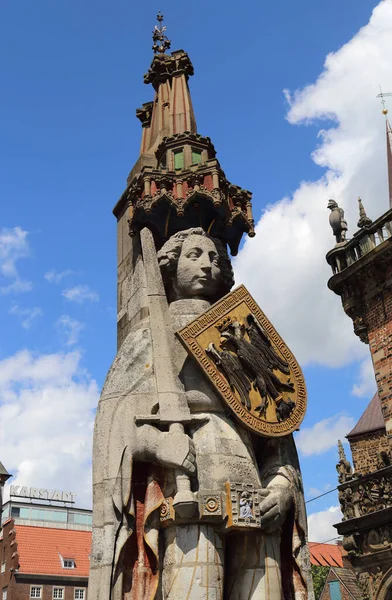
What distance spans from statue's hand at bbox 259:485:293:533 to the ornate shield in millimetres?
519

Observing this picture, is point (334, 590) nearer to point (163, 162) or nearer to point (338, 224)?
point (338, 224)

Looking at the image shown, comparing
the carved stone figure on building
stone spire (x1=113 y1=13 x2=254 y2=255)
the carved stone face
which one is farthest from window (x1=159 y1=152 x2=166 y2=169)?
the carved stone figure on building

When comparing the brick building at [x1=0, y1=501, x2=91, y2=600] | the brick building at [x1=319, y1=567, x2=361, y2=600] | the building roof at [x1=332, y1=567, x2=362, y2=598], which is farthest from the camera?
the brick building at [x1=0, y1=501, x2=91, y2=600]

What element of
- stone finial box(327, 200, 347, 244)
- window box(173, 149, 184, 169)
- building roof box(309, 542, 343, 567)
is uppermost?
stone finial box(327, 200, 347, 244)

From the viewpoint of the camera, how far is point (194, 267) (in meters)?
6.78

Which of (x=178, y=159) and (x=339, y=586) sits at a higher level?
(x=178, y=159)

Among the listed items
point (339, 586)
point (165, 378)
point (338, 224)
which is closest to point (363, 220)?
point (338, 224)

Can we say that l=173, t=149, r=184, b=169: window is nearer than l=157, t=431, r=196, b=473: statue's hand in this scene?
No

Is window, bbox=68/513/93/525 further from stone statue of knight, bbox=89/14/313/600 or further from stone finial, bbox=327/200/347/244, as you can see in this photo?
stone statue of knight, bbox=89/14/313/600

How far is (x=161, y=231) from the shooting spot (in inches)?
288

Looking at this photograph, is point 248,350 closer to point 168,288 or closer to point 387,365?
point 168,288

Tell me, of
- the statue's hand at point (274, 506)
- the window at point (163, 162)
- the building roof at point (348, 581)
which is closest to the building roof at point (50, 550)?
the building roof at point (348, 581)

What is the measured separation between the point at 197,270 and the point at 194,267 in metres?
0.04

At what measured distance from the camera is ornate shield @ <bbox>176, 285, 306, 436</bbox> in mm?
6098
